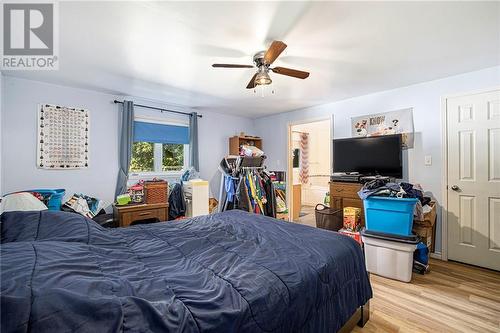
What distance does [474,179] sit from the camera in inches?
110

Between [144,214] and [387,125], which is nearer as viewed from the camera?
[144,214]

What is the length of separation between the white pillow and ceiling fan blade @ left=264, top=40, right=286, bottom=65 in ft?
9.13

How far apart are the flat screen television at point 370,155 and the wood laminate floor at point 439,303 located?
1310 millimetres

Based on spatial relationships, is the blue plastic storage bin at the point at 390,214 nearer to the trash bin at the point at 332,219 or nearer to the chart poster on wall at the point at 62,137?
the trash bin at the point at 332,219

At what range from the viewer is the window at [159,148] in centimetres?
382

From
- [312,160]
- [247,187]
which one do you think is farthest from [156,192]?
[312,160]

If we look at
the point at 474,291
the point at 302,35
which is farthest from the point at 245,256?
the point at 474,291

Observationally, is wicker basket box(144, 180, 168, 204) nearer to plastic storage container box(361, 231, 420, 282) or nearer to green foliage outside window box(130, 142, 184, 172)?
green foliage outside window box(130, 142, 184, 172)

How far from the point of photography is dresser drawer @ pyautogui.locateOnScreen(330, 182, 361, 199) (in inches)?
134

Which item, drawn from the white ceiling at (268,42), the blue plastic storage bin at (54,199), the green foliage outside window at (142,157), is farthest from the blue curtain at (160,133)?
the blue plastic storage bin at (54,199)

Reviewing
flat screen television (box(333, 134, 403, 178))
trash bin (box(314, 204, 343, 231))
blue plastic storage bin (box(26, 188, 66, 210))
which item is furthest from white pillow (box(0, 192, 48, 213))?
flat screen television (box(333, 134, 403, 178))

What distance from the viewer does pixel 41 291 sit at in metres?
0.68

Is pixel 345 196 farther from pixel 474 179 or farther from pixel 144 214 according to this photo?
pixel 144 214

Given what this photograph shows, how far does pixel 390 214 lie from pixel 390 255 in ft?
1.45
